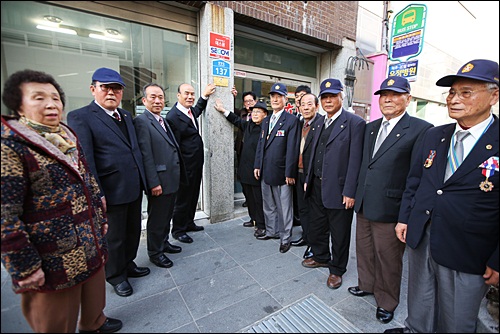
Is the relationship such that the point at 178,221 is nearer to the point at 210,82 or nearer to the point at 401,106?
the point at 210,82

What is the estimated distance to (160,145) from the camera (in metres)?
2.85

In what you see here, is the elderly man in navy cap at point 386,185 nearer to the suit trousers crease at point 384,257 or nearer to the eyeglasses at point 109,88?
the suit trousers crease at point 384,257

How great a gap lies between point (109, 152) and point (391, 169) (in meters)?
2.47

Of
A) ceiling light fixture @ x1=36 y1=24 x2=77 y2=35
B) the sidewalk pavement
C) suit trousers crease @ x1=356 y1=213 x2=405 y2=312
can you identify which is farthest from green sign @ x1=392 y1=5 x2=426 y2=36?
ceiling light fixture @ x1=36 y1=24 x2=77 y2=35

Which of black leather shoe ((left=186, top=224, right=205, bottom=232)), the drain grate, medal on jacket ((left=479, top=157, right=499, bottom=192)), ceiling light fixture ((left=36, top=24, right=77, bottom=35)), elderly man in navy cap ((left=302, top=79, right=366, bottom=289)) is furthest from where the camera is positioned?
black leather shoe ((left=186, top=224, right=205, bottom=232))

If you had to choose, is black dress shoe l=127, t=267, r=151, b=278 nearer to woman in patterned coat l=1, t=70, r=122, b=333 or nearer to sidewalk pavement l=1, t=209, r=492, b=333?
sidewalk pavement l=1, t=209, r=492, b=333

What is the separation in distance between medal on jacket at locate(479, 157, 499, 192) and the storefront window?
8.34 feet

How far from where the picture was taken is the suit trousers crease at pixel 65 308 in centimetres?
124

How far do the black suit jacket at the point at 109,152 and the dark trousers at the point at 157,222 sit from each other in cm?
47

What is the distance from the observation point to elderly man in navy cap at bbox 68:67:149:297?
6.91 feet

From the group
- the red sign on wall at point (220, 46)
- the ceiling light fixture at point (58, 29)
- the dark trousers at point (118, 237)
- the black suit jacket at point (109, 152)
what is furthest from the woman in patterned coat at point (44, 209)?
the red sign on wall at point (220, 46)

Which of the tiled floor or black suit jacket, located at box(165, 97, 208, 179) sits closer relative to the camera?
the tiled floor

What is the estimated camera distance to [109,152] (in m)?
2.22

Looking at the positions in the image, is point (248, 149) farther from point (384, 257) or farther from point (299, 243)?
point (384, 257)
